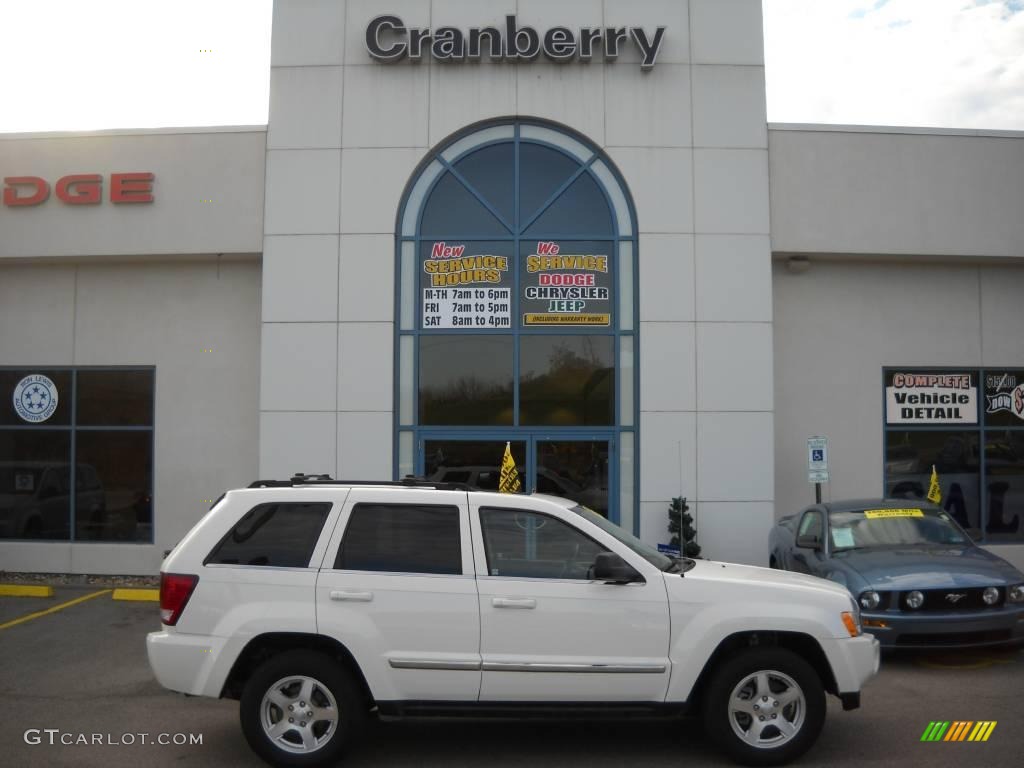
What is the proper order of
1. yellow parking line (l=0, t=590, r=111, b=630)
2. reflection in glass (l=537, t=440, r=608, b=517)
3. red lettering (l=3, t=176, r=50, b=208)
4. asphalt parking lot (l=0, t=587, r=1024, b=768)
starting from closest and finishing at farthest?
1. asphalt parking lot (l=0, t=587, r=1024, b=768)
2. yellow parking line (l=0, t=590, r=111, b=630)
3. reflection in glass (l=537, t=440, r=608, b=517)
4. red lettering (l=3, t=176, r=50, b=208)

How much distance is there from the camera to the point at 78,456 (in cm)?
1505

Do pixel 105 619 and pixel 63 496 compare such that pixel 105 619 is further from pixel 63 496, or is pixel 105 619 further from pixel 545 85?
pixel 545 85

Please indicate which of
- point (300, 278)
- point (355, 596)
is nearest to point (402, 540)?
point (355, 596)

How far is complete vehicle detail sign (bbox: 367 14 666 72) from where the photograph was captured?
14.2 meters

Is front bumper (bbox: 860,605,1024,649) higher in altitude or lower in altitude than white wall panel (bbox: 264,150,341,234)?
lower

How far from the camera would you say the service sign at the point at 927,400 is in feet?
49.5

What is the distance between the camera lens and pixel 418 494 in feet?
20.9

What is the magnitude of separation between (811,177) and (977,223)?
2.68 meters

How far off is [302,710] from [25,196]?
11.9 m

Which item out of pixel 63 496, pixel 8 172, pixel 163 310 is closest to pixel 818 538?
pixel 163 310

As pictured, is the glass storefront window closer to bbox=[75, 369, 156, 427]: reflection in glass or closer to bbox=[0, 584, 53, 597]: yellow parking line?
bbox=[75, 369, 156, 427]: reflection in glass

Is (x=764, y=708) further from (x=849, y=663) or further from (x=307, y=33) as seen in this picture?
(x=307, y=33)

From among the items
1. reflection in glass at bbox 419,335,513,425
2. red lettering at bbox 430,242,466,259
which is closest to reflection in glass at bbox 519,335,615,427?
reflection in glass at bbox 419,335,513,425

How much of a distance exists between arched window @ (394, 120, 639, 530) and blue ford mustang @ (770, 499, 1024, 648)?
13.0 ft
